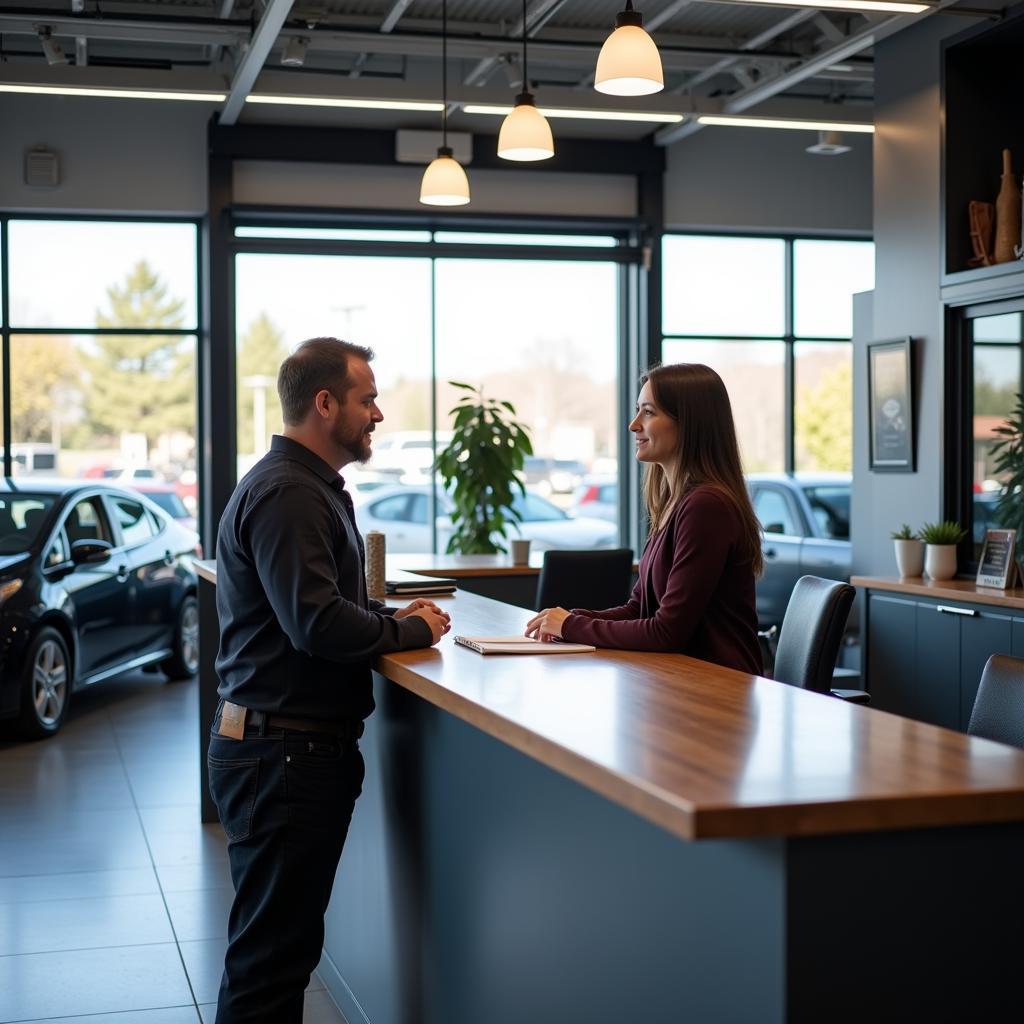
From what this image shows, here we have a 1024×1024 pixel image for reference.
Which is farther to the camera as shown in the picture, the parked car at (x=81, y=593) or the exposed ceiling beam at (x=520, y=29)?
the exposed ceiling beam at (x=520, y=29)

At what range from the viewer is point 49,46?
8414 millimetres

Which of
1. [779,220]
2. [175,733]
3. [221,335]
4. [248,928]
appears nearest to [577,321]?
[779,220]

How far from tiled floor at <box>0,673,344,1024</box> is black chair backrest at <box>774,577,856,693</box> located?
1.53m

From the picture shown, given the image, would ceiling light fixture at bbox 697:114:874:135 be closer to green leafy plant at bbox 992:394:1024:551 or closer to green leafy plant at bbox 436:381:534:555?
green leafy plant at bbox 436:381:534:555

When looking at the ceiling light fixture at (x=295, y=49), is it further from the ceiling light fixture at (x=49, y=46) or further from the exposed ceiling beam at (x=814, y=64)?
the exposed ceiling beam at (x=814, y=64)

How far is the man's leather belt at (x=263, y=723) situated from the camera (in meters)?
2.73

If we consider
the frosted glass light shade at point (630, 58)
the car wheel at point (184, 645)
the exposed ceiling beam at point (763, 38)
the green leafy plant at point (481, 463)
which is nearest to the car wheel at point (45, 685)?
the car wheel at point (184, 645)

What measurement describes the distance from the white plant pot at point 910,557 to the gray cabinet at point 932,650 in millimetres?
193

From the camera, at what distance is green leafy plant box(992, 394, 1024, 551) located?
19.8 ft

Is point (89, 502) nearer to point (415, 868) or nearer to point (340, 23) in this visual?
point (340, 23)

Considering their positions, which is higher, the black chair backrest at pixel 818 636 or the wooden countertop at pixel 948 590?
the black chair backrest at pixel 818 636

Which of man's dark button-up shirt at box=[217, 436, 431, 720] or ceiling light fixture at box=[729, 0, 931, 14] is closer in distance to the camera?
man's dark button-up shirt at box=[217, 436, 431, 720]

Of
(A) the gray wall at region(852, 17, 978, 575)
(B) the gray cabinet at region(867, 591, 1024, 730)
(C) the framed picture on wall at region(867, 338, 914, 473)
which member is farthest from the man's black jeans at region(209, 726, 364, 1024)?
(C) the framed picture on wall at region(867, 338, 914, 473)

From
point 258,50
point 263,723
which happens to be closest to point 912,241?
point 258,50
